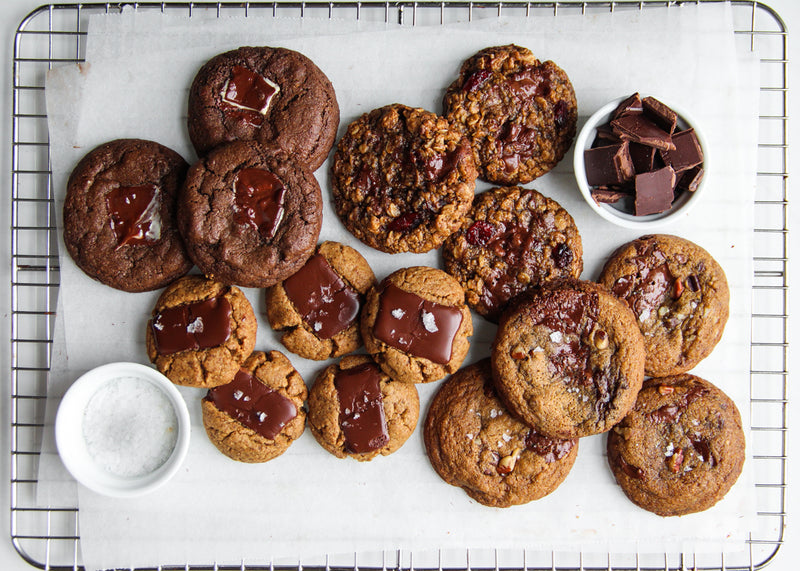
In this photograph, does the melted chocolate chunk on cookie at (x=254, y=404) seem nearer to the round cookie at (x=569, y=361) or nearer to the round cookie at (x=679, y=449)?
the round cookie at (x=569, y=361)

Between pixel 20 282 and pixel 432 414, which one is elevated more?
pixel 20 282

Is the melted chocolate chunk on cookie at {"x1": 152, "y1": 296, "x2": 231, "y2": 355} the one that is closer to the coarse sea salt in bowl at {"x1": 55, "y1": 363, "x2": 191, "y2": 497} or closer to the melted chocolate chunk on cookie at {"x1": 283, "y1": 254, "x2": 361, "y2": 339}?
the coarse sea salt in bowl at {"x1": 55, "y1": 363, "x2": 191, "y2": 497}

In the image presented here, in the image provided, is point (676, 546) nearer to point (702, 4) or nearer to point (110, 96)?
point (702, 4)

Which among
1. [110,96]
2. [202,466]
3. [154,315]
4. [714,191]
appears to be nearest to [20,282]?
[154,315]

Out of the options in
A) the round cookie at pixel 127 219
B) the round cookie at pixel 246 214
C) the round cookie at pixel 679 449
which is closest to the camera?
the round cookie at pixel 246 214

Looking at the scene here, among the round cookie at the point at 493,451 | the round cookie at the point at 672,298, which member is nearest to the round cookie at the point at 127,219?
the round cookie at the point at 493,451

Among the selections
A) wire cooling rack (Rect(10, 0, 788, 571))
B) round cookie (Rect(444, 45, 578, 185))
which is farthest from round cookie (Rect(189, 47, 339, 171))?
round cookie (Rect(444, 45, 578, 185))
